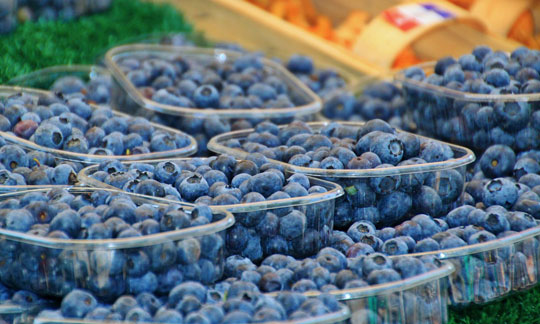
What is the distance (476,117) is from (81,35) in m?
1.72

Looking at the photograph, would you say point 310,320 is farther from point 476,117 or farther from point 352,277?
point 476,117

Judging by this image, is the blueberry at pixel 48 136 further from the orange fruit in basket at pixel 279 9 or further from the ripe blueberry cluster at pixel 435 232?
the orange fruit in basket at pixel 279 9

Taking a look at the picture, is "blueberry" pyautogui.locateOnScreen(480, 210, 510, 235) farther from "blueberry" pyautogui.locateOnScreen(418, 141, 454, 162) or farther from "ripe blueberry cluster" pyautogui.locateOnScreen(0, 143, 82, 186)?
"ripe blueberry cluster" pyautogui.locateOnScreen(0, 143, 82, 186)

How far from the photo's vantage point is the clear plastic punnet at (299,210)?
4.45 ft

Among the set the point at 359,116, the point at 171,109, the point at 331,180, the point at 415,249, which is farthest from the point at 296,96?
the point at 415,249

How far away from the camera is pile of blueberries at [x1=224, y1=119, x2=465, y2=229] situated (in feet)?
5.14

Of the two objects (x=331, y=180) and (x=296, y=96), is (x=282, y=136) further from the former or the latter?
(x=296, y=96)

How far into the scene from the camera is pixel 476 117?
6.35 feet

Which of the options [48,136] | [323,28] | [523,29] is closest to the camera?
[48,136]

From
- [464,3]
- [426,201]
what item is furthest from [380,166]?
[464,3]

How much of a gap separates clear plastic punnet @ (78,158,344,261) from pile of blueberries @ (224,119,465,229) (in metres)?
0.10

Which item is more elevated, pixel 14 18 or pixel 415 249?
pixel 14 18

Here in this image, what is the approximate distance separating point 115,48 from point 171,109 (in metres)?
0.59

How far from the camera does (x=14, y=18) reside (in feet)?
8.96
